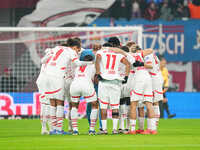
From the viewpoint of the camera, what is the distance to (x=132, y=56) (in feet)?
41.3

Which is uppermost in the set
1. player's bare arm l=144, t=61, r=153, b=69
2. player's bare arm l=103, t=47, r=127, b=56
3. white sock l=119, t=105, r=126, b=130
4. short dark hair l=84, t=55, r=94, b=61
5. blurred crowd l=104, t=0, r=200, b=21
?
blurred crowd l=104, t=0, r=200, b=21

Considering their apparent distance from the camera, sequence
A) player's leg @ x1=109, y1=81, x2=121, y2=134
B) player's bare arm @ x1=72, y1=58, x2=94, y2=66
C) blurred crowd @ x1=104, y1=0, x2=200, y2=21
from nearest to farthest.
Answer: player's bare arm @ x1=72, y1=58, x2=94, y2=66 → player's leg @ x1=109, y1=81, x2=121, y2=134 → blurred crowd @ x1=104, y1=0, x2=200, y2=21

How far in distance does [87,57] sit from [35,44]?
10.3m

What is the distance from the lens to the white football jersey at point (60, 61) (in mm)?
12727

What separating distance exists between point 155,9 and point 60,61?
1485 cm

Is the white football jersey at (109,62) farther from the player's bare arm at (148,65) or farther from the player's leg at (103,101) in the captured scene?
the player's bare arm at (148,65)

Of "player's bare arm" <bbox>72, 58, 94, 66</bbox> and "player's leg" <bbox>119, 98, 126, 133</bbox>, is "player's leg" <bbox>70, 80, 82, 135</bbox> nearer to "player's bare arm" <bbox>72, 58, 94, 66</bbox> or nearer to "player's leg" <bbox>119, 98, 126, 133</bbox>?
"player's bare arm" <bbox>72, 58, 94, 66</bbox>

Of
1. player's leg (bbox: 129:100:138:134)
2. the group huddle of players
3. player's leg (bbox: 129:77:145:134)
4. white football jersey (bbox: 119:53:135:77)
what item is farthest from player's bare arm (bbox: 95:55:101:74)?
player's leg (bbox: 129:100:138:134)

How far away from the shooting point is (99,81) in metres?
12.7

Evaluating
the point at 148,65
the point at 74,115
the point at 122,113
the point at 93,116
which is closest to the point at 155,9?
the point at 122,113

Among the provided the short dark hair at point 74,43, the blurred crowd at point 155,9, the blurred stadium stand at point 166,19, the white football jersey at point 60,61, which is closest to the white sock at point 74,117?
the white football jersey at point 60,61

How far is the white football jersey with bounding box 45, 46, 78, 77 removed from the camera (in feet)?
41.8

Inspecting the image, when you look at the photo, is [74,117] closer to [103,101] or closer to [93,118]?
[93,118]

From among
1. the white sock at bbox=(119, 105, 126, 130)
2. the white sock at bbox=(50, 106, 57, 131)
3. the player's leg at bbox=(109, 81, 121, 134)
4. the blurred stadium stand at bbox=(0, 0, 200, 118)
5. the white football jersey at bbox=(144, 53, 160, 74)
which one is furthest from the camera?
the blurred stadium stand at bbox=(0, 0, 200, 118)
